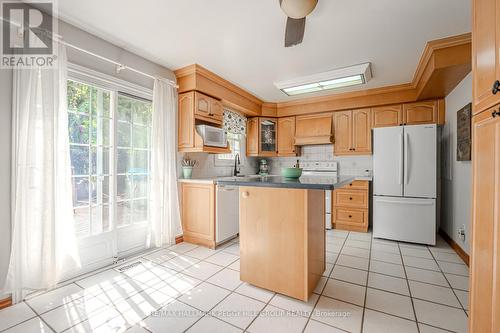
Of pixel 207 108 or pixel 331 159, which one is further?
pixel 331 159

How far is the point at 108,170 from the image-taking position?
101 inches

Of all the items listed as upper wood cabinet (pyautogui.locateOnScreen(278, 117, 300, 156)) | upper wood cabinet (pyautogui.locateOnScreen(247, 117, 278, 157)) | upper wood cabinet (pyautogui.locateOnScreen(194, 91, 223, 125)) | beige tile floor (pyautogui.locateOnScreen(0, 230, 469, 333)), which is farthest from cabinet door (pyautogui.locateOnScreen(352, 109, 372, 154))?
upper wood cabinet (pyautogui.locateOnScreen(194, 91, 223, 125))

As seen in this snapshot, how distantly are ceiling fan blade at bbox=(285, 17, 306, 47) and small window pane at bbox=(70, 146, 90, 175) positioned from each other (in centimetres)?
237

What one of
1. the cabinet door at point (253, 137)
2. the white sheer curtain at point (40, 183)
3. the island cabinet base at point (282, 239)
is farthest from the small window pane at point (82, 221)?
the cabinet door at point (253, 137)

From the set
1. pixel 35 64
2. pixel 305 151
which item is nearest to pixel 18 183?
pixel 35 64

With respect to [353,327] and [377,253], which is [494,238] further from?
[377,253]

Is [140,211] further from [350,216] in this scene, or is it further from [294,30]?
[350,216]

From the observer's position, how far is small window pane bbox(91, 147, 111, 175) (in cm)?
246

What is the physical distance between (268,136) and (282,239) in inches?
133

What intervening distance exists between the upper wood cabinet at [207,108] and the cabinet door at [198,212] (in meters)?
1.05

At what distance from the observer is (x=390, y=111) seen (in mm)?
3947

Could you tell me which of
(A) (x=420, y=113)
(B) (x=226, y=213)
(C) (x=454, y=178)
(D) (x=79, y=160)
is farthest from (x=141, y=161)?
(A) (x=420, y=113)

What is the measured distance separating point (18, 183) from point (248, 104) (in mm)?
3479

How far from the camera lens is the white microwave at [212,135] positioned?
3.17 metres
